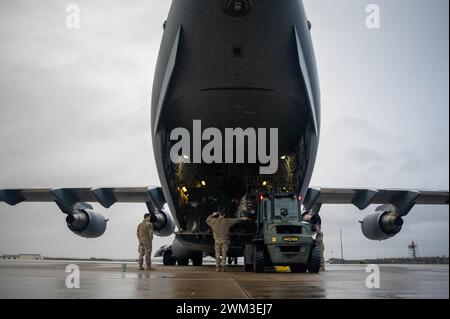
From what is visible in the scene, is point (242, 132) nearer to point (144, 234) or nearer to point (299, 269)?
point (299, 269)

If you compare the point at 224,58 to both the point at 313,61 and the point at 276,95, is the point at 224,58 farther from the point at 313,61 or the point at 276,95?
the point at 313,61

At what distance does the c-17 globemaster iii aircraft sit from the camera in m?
10.4

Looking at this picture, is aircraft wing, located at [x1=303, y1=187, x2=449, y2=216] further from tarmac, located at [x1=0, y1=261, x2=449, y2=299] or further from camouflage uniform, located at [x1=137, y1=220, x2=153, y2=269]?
tarmac, located at [x1=0, y1=261, x2=449, y2=299]

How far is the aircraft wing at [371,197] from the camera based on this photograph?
1947 cm

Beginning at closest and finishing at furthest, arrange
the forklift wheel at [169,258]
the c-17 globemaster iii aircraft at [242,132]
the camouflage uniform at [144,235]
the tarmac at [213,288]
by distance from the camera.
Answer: the tarmac at [213,288]
the c-17 globemaster iii aircraft at [242,132]
the camouflage uniform at [144,235]
the forklift wheel at [169,258]

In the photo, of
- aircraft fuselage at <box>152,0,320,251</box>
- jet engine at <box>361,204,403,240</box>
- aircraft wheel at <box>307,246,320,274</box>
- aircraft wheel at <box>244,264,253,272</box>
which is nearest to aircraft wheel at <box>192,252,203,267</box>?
aircraft fuselage at <box>152,0,320,251</box>

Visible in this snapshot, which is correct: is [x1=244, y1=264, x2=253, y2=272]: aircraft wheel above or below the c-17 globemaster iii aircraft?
below

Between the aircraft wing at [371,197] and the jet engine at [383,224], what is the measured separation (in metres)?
0.89

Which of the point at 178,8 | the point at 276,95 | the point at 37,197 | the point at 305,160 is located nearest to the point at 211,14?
the point at 178,8

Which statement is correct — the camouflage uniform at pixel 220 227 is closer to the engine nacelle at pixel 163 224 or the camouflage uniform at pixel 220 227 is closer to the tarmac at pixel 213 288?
the tarmac at pixel 213 288

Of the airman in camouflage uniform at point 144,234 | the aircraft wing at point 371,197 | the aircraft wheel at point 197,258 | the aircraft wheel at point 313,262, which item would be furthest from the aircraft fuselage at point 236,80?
the aircraft wheel at point 197,258

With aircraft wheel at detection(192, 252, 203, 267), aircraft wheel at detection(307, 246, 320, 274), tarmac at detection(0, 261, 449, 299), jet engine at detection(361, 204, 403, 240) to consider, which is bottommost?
tarmac at detection(0, 261, 449, 299)

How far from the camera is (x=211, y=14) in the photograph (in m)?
9.99

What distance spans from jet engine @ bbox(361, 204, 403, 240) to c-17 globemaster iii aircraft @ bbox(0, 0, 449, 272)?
1.9 inches
